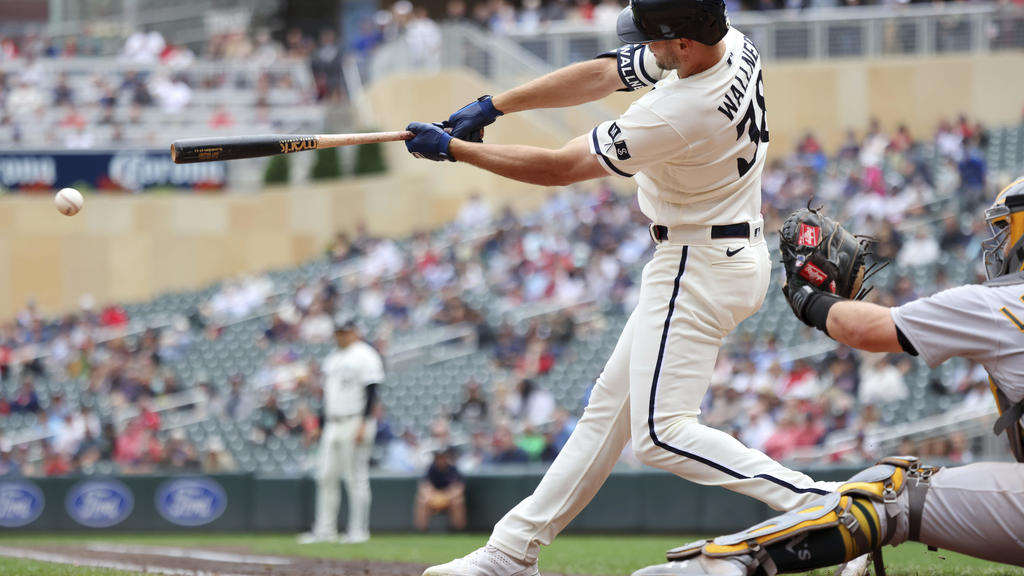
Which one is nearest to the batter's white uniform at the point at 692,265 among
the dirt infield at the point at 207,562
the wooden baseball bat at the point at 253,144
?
the wooden baseball bat at the point at 253,144

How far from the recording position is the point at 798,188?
52.2 feet

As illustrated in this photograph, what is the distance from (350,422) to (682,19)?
21.1 ft

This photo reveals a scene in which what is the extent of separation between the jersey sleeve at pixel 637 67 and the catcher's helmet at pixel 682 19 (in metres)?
0.32

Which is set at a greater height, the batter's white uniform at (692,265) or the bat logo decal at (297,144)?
the bat logo decal at (297,144)

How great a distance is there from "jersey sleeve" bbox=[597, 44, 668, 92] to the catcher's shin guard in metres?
1.54

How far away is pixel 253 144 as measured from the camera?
425cm

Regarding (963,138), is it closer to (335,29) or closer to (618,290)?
(618,290)

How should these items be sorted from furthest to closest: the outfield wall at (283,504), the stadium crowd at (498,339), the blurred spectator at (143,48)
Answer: the blurred spectator at (143,48) < the stadium crowd at (498,339) < the outfield wall at (283,504)

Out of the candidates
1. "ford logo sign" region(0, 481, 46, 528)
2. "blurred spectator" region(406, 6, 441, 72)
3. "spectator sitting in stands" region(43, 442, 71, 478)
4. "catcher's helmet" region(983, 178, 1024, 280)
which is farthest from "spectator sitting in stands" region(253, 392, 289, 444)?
"catcher's helmet" region(983, 178, 1024, 280)

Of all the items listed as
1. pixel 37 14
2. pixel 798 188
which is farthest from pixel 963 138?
pixel 37 14

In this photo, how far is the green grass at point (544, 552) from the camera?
5.05m

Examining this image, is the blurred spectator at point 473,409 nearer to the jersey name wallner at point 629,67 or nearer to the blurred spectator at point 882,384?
the blurred spectator at point 882,384

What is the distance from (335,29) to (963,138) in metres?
16.0

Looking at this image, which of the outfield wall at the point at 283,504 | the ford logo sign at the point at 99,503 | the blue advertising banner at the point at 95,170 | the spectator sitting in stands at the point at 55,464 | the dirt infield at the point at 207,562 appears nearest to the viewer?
the dirt infield at the point at 207,562
